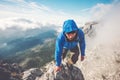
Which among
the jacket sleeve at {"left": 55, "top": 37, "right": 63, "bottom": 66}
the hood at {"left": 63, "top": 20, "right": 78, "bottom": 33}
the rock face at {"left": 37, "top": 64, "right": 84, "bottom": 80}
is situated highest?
the hood at {"left": 63, "top": 20, "right": 78, "bottom": 33}

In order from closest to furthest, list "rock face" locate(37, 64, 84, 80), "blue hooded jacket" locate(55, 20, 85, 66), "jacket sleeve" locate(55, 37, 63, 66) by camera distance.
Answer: "blue hooded jacket" locate(55, 20, 85, 66)
"jacket sleeve" locate(55, 37, 63, 66)
"rock face" locate(37, 64, 84, 80)

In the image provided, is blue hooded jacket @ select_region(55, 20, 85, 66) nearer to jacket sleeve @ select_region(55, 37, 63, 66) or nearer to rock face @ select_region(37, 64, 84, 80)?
jacket sleeve @ select_region(55, 37, 63, 66)

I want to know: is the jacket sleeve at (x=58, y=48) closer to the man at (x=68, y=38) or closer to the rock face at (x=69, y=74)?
the man at (x=68, y=38)

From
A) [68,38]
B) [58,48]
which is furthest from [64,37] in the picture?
[58,48]

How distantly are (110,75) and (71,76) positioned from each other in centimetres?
937

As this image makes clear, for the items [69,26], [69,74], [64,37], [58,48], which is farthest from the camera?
[69,74]

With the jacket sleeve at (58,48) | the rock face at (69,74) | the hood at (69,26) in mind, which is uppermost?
the hood at (69,26)

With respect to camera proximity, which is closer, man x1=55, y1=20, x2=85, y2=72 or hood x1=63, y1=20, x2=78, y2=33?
hood x1=63, y1=20, x2=78, y2=33

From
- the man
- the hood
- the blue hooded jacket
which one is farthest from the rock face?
the hood

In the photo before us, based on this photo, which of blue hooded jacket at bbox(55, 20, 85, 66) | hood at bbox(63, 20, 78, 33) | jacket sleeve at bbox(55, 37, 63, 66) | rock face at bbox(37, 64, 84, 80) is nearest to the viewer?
hood at bbox(63, 20, 78, 33)

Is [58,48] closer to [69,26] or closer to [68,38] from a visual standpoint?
[68,38]

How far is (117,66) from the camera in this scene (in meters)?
25.6

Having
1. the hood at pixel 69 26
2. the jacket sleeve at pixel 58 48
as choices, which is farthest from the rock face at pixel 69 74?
the hood at pixel 69 26

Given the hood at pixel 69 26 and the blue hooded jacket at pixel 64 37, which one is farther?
the blue hooded jacket at pixel 64 37
